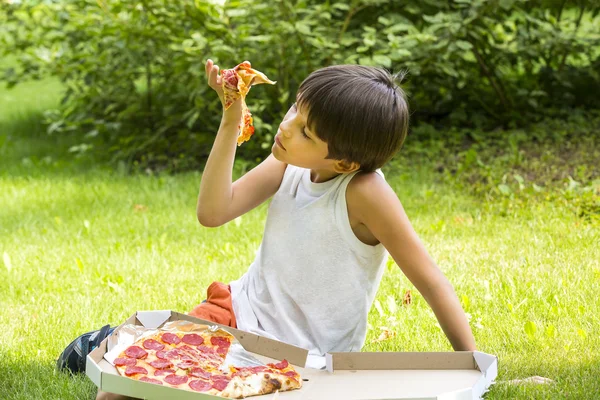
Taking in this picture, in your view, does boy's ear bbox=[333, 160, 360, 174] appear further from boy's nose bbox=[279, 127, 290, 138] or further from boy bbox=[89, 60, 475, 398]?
boy's nose bbox=[279, 127, 290, 138]

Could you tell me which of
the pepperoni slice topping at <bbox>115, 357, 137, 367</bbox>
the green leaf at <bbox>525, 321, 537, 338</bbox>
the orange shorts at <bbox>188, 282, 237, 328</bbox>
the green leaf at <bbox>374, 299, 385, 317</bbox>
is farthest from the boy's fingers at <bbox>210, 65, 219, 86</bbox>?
the green leaf at <bbox>525, 321, 537, 338</bbox>

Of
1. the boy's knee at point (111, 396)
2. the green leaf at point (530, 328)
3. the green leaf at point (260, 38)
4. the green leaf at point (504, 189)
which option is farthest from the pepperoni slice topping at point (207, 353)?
the green leaf at point (260, 38)

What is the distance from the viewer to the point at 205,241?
4.13 meters

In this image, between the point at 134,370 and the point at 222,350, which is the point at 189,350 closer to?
the point at 222,350

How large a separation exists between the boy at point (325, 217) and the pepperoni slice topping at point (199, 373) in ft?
0.76

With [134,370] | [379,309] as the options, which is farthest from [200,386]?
[379,309]

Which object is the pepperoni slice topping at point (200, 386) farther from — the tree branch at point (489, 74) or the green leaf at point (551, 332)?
the tree branch at point (489, 74)

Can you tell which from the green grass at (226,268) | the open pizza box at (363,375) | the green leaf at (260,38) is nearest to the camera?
the open pizza box at (363,375)

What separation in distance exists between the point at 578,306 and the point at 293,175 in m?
1.21

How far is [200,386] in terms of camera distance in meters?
2.05

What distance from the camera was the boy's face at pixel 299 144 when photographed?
7.40 feet

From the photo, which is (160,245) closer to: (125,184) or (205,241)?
(205,241)

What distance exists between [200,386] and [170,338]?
300 mm

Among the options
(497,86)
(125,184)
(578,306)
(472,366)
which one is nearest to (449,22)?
(497,86)
